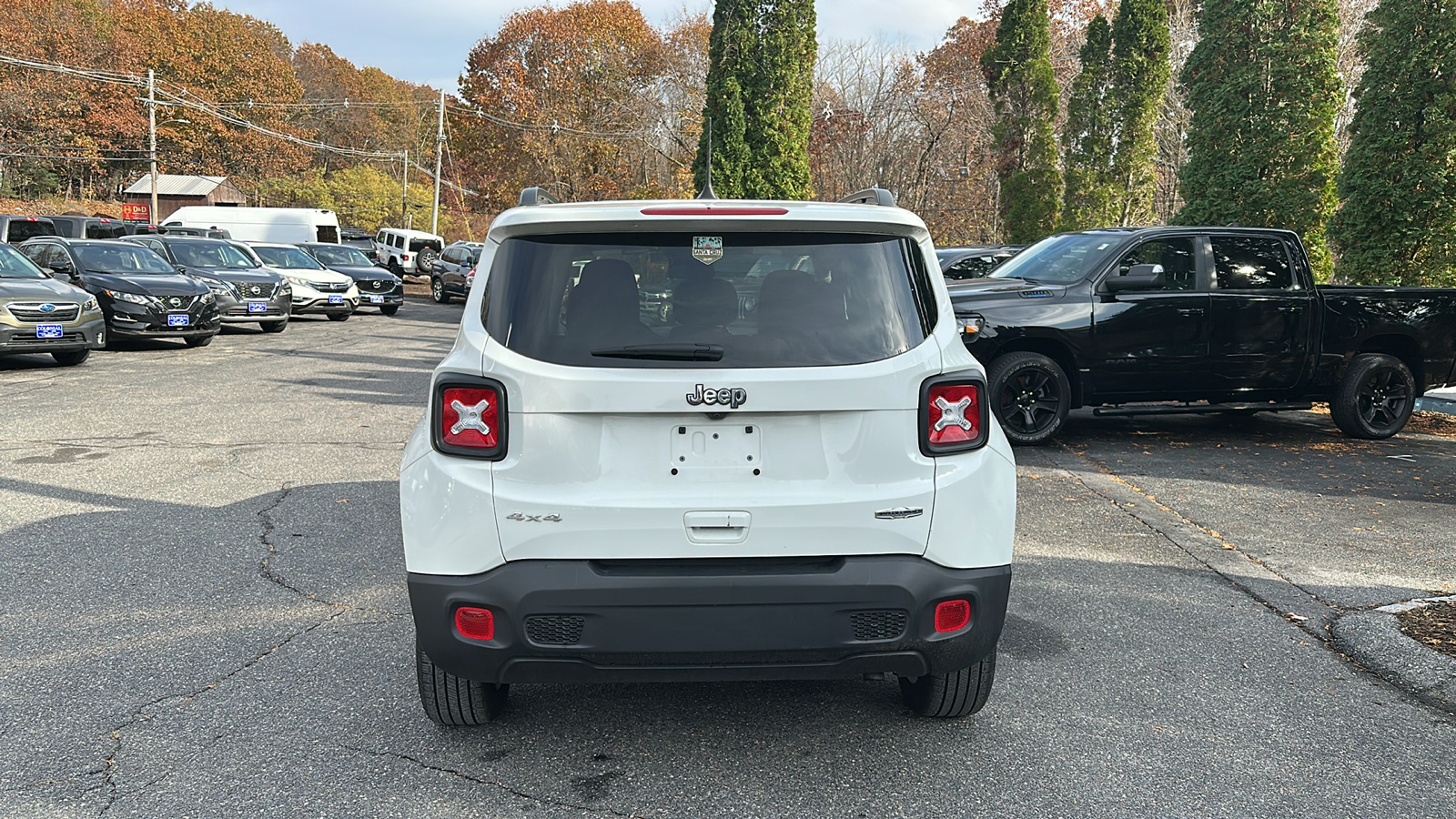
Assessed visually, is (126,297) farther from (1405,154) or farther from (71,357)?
(1405,154)

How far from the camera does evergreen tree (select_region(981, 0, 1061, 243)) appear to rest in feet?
80.9

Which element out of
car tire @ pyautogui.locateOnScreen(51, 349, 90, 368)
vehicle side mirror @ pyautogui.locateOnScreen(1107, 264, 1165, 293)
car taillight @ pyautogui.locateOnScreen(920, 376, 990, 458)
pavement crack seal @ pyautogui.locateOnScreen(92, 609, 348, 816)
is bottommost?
car tire @ pyautogui.locateOnScreen(51, 349, 90, 368)

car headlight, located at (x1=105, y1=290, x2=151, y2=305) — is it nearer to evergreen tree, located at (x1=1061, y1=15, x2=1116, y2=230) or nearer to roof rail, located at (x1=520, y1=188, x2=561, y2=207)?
roof rail, located at (x1=520, y1=188, x2=561, y2=207)

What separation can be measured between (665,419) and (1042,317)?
6687 millimetres

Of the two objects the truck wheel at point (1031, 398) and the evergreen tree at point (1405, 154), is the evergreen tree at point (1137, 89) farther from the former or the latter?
the truck wheel at point (1031, 398)

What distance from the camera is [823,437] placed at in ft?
10.0

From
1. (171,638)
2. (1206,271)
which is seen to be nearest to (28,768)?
(171,638)

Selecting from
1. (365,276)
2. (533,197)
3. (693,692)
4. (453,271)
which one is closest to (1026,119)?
(365,276)

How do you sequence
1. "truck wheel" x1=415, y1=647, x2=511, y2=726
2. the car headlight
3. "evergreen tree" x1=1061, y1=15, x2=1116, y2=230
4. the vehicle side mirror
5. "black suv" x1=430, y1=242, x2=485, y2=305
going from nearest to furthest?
1. "truck wheel" x1=415, y1=647, x2=511, y2=726
2. the vehicle side mirror
3. the car headlight
4. "evergreen tree" x1=1061, y1=15, x2=1116, y2=230
5. "black suv" x1=430, y1=242, x2=485, y2=305

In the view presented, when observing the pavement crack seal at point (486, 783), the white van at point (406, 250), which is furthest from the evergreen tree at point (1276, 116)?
the white van at point (406, 250)

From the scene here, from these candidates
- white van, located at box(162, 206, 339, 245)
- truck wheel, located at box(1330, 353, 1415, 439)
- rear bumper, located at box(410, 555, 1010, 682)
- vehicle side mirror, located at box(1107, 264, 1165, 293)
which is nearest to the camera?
rear bumper, located at box(410, 555, 1010, 682)

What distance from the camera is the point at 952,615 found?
3.10 meters

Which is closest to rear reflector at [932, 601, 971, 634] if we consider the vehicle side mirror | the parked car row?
the vehicle side mirror

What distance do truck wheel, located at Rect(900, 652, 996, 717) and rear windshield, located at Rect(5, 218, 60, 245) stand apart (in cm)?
Answer: 2640
